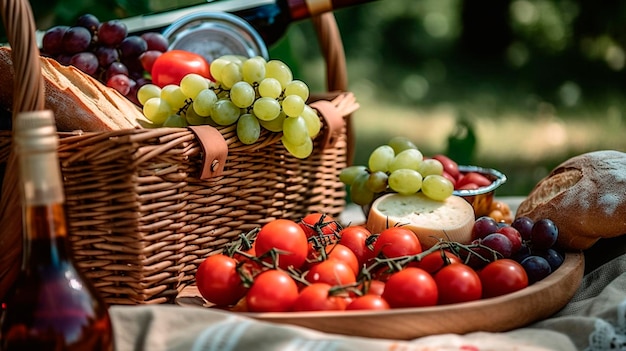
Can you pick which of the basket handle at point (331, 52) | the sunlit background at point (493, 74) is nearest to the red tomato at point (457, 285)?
the basket handle at point (331, 52)

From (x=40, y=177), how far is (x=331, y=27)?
1.15 meters

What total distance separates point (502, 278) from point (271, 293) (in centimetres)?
35

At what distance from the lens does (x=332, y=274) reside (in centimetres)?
104

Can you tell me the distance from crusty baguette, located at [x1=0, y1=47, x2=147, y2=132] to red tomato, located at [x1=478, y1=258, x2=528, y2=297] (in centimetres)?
66

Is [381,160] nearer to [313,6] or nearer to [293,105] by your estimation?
[293,105]

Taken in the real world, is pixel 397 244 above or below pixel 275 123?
below

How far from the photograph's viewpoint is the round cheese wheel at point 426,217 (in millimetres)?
1274

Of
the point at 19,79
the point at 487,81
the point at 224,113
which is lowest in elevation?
the point at 487,81

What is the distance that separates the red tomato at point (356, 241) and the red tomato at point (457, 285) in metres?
0.15

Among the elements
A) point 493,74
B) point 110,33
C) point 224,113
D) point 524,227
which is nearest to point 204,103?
point 224,113

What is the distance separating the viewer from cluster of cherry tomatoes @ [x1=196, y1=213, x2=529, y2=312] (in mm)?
1006

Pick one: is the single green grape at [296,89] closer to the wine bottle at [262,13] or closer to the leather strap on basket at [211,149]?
the leather strap on basket at [211,149]

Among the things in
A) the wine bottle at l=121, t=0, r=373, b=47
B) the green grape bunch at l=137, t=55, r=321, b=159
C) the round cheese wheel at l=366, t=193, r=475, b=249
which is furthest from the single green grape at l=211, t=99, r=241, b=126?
the wine bottle at l=121, t=0, r=373, b=47

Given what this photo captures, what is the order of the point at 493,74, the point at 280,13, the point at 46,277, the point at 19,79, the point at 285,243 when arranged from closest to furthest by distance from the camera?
the point at 46,277 → the point at 19,79 → the point at 285,243 → the point at 280,13 → the point at 493,74
